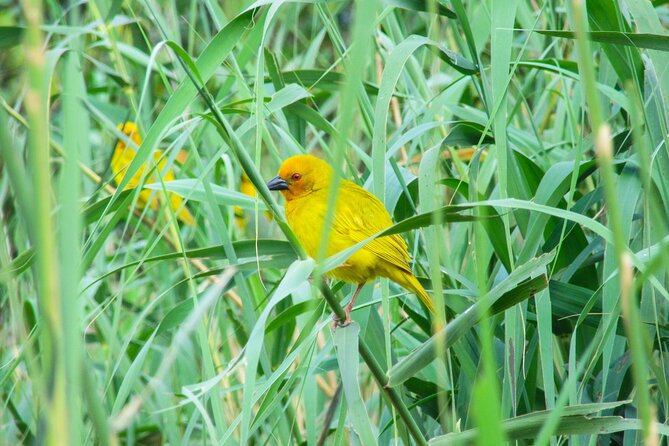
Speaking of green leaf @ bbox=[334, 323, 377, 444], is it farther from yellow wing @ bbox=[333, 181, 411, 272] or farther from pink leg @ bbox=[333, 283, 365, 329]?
yellow wing @ bbox=[333, 181, 411, 272]

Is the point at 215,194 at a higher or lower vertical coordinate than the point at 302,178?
higher

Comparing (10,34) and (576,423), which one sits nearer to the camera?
(576,423)

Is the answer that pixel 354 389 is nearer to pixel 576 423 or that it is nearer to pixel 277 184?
pixel 576 423

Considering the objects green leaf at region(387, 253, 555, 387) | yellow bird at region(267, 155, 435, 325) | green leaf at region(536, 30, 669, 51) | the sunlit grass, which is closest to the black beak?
yellow bird at region(267, 155, 435, 325)

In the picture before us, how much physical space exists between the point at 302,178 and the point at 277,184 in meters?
0.08

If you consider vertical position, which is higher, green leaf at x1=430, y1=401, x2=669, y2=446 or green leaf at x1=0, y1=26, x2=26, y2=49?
green leaf at x1=0, y1=26, x2=26, y2=49

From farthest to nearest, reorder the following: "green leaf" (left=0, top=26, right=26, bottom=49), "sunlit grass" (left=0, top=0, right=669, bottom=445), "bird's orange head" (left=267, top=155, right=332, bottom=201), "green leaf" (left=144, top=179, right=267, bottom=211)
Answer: "bird's orange head" (left=267, top=155, right=332, bottom=201) → "green leaf" (left=144, top=179, right=267, bottom=211) → "green leaf" (left=0, top=26, right=26, bottom=49) → "sunlit grass" (left=0, top=0, right=669, bottom=445)

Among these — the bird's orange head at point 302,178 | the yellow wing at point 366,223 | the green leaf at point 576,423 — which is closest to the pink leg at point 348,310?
the yellow wing at point 366,223

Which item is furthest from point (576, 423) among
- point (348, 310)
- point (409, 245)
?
point (409, 245)

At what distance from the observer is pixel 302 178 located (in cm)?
254

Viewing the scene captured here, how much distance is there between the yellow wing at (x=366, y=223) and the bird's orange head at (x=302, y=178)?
227mm

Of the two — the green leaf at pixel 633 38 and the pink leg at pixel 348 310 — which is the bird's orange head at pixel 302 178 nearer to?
the pink leg at pixel 348 310

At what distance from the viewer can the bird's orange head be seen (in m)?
2.45

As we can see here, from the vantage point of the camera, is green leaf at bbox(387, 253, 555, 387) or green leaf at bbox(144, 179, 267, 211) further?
green leaf at bbox(144, 179, 267, 211)
